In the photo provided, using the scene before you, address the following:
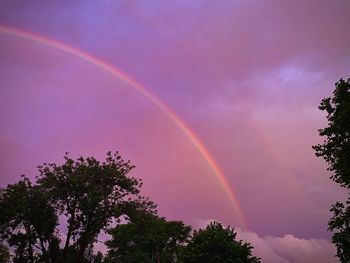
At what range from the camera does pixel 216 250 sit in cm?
6738

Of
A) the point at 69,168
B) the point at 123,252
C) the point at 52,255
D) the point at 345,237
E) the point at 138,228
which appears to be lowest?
the point at 345,237

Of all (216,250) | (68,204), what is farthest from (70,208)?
(216,250)

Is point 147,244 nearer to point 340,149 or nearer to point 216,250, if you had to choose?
point 216,250

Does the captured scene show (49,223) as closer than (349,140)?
No

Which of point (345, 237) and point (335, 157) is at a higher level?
point (335, 157)

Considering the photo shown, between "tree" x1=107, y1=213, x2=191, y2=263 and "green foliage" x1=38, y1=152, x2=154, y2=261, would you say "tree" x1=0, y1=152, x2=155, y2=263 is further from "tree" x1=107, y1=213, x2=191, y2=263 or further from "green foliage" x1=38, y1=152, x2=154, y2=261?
"tree" x1=107, y1=213, x2=191, y2=263

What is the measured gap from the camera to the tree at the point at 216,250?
66.4 m

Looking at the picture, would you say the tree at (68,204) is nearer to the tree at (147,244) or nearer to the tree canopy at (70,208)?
the tree canopy at (70,208)

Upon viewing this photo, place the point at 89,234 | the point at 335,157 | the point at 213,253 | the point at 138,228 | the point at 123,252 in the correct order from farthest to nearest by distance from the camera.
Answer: the point at 123,252, the point at 213,253, the point at 138,228, the point at 89,234, the point at 335,157

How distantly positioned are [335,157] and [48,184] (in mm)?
34863

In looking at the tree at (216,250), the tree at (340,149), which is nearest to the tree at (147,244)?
the tree at (216,250)

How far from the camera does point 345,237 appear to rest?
32000mm

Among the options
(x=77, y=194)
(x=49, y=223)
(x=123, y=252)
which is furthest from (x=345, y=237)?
(x=123, y=252)

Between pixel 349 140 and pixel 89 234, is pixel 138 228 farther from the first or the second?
pixel 349 140
